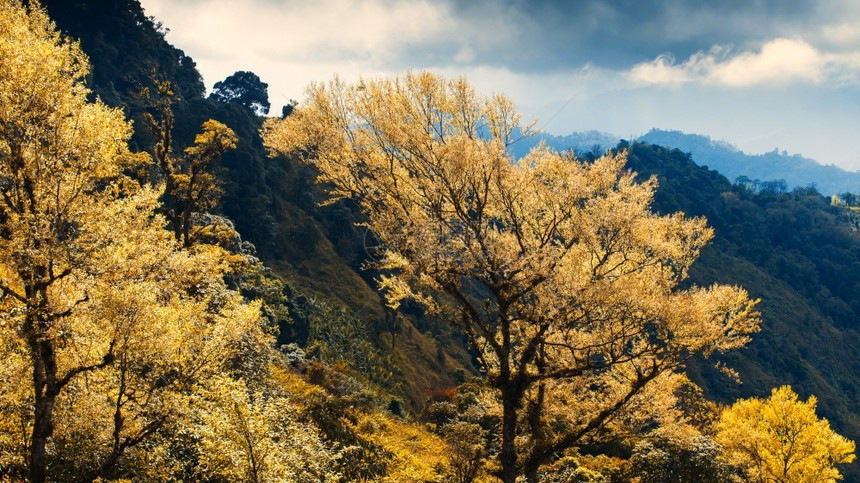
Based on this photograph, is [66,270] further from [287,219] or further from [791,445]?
[287,219]

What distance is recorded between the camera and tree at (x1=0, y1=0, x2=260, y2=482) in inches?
356

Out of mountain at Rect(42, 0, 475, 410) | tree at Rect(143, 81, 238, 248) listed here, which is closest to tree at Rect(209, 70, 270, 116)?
mountain at Rect(42, 0, 475, 410)

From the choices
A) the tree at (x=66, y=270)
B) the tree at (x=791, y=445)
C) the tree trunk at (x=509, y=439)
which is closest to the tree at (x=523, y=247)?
the tree trunk at (x=509, y=439)

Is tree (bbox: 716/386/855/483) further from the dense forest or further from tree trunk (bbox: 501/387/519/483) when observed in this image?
tree trunk (bbox: 501/387/519/483)

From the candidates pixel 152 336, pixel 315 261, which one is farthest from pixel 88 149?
pixel 315 261

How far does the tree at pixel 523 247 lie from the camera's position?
1198cm

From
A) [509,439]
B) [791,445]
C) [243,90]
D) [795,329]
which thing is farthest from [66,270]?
[795,329]

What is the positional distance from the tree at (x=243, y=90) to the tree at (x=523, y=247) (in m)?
132

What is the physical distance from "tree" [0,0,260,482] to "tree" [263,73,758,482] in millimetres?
5624

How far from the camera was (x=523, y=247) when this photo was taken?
1295 cm

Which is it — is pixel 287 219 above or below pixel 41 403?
above

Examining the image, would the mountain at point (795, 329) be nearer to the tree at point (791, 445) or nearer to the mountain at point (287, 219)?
the mountain at point (287, 219)

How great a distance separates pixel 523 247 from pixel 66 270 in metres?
10.5

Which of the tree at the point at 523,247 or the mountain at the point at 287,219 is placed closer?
the tree at the point at 523,247
